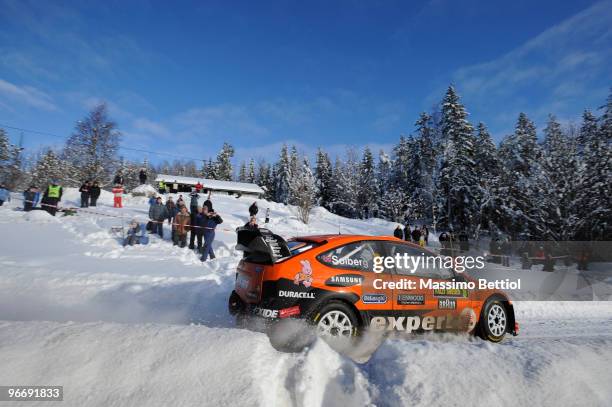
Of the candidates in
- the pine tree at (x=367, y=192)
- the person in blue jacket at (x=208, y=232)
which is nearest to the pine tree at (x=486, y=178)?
the pine tree at (x=367, y=192)

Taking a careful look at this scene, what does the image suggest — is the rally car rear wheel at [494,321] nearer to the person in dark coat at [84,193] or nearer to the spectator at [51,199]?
the spectator at [51,199]

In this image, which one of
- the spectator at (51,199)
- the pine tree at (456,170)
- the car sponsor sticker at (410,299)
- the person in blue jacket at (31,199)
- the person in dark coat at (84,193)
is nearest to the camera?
the car sponsor sticker at (410,299)

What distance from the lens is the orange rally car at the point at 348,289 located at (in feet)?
13.8

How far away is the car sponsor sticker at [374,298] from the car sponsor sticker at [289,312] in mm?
913

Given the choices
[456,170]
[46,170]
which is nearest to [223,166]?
[46,170]

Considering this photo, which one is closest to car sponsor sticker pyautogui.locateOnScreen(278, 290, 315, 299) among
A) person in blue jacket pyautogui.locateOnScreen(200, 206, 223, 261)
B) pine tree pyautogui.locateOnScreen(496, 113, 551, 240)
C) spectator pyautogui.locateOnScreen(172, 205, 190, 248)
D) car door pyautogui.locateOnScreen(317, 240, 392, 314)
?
car door pyautogui.locateOnScreen(317, 240, 392, 314)

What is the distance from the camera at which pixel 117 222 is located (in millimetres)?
15016

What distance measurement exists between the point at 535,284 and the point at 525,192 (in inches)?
586

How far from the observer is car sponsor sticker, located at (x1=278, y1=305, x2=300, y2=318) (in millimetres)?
4094

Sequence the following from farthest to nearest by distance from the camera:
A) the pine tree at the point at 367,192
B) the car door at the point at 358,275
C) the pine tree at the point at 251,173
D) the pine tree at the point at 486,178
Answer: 1. the pine tree at the point at 251,173
2. the pine tree at the point at 367,192
3. the pine tree at the point at 486,178
4. the car door at the point at 358,275

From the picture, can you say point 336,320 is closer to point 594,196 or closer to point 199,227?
point 199,227

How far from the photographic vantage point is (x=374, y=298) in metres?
4.58

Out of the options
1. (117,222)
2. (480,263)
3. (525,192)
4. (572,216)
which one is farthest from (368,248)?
(525,192)

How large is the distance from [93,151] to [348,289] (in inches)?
1607
